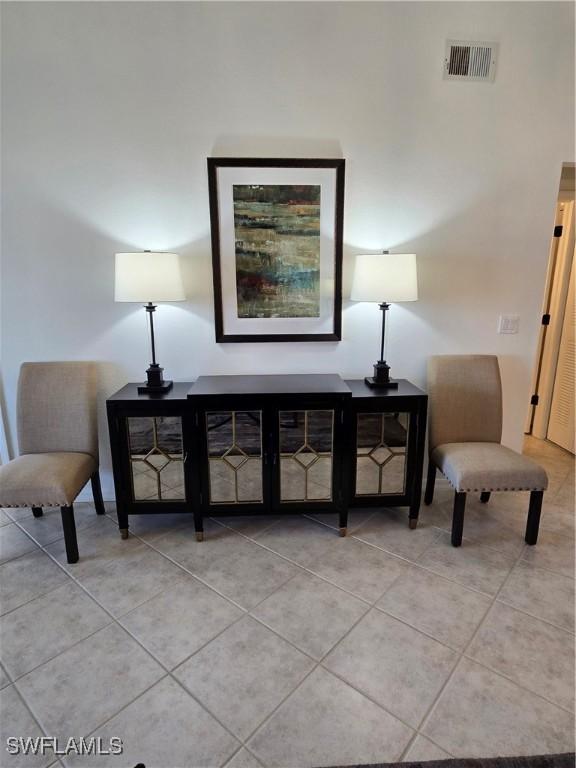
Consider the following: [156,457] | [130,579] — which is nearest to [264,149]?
[156,457]

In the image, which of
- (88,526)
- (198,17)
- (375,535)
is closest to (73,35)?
(198,17)

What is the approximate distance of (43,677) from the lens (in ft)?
5.04

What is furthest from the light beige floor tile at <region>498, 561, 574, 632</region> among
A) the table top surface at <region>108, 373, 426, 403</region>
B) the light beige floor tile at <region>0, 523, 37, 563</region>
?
the light beige floor tile at <region>0, 523, 37, 563</region>

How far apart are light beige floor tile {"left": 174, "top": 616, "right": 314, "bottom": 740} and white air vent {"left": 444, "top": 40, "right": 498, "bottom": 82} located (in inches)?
117

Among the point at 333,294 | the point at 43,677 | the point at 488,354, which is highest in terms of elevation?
the point at 333,294

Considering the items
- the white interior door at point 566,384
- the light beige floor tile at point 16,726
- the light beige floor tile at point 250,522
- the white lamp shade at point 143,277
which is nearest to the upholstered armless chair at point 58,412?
the white lamp shade at point 143,277

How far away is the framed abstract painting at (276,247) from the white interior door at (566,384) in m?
2.18

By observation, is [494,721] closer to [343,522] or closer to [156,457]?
[343,522]

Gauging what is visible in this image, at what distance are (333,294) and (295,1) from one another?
151 cm

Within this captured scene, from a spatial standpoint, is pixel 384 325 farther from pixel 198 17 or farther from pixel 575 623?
pixel 198 17

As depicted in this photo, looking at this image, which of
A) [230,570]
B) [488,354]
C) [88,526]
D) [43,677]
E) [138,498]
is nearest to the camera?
[43,677]

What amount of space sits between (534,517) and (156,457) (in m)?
2.04

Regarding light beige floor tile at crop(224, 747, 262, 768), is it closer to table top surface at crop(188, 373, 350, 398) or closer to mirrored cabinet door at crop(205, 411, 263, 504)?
mirrored cabinet door at crop(205, 411, 263, 504)

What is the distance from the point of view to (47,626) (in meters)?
1.76
